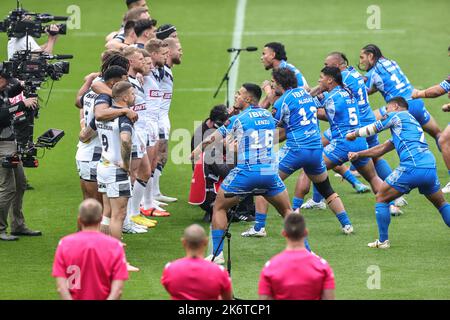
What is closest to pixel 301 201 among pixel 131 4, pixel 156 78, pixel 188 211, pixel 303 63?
pixel 188 211

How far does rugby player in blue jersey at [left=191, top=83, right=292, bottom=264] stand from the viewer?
13.6m

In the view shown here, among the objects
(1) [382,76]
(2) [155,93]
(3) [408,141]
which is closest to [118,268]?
(3) [408,141]

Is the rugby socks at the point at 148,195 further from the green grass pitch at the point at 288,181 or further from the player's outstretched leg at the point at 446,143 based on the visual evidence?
the player's outstretched leg at the point at 446,143

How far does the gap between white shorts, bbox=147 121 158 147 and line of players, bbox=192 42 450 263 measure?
1.71 meters

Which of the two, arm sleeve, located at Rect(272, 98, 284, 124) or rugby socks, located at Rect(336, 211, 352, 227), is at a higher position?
arm sleeve, located at Rect(272, 98, 284, 124)

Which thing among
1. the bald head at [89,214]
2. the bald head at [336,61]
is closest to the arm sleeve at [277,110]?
the bald head at [336,61]

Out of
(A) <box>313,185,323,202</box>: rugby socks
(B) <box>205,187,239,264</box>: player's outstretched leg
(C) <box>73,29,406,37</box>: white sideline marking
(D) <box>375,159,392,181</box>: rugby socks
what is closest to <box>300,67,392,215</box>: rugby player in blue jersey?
(D) <box>375,159,392,181</box>: rugby socks

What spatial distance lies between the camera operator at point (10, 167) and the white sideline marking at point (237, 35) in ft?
27.8

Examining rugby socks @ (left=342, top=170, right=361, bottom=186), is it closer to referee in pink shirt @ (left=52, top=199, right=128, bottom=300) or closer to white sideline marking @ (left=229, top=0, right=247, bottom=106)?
white sideline marking @ (left=229, top=0, right=247, bottom=106)

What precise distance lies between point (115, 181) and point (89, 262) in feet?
11.7

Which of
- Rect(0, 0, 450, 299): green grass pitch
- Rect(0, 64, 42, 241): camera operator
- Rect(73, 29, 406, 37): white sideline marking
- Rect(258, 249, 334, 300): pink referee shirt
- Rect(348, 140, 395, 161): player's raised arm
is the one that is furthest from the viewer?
Rect(73, 29, 406, 37): white sideline marking

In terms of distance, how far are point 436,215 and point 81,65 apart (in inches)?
519

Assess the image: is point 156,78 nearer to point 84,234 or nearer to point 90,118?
point 90,118

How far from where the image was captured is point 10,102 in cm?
1466
